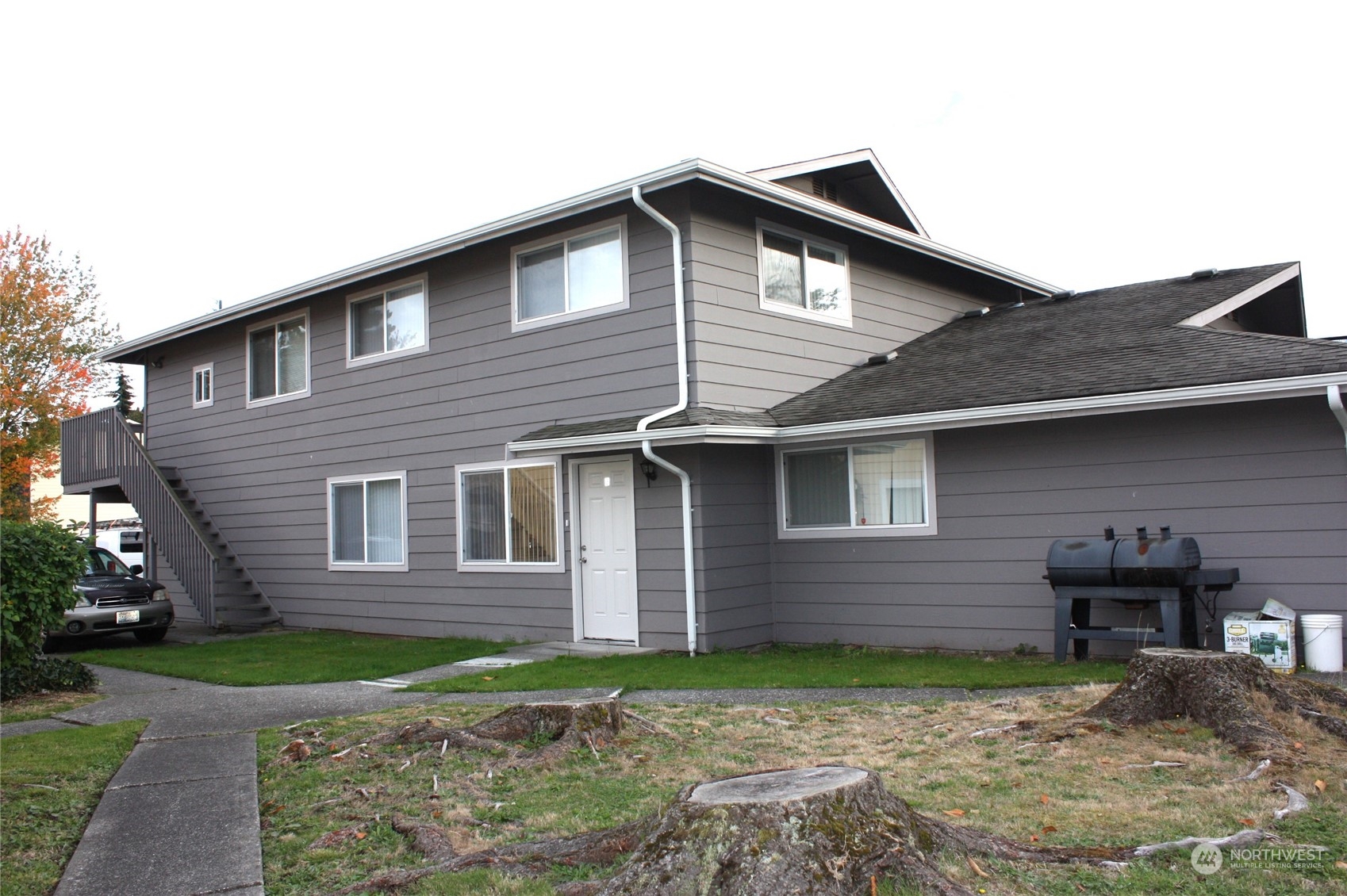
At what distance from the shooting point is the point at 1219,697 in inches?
236

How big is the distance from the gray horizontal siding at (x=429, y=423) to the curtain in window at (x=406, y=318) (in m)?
0.28

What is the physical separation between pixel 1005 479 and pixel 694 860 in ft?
25.9

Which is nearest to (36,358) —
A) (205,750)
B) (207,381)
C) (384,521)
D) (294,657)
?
(207,381)

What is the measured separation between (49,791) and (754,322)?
8146mm

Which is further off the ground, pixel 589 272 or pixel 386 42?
pixel 386 42

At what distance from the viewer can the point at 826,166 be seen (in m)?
13.4

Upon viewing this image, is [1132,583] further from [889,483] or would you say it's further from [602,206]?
[602,206]

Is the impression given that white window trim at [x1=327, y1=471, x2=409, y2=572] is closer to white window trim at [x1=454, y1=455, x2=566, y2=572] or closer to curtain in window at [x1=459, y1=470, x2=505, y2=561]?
white window trim at [x1=454, y1=455, x2=566, y2=572]

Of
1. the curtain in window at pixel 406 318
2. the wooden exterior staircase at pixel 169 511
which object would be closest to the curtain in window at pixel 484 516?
the curtain in window at pixel 406 318

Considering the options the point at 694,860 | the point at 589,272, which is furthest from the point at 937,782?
the point at 589,272

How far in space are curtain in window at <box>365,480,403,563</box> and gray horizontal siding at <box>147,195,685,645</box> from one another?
26 centimetres

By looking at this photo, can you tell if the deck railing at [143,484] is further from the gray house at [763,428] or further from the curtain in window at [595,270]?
the curtain in window at [595,270]

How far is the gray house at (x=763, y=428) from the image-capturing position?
950cm

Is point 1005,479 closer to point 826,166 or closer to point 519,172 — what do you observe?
point 826,166
